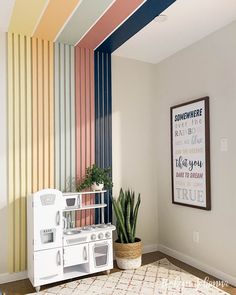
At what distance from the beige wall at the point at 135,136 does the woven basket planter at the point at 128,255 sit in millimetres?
610

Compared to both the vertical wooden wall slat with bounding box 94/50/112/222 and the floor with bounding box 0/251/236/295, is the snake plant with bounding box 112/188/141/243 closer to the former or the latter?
the vertical wooden wall slat with bounding box 94/50/112/222

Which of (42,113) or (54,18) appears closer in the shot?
(54,18)

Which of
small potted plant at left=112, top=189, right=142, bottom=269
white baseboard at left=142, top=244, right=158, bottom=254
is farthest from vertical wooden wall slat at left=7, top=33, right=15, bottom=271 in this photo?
white baseboard at left=142, top=244, right=158, bottom=254

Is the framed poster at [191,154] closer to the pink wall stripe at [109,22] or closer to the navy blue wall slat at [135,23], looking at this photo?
the navy blue wall slat at [135,23]

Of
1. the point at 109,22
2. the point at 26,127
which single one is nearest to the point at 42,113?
the point at 26,127

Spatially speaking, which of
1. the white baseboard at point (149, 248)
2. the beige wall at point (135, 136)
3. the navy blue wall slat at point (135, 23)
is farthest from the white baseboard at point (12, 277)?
the navy blue wall slat at point (135, 23)

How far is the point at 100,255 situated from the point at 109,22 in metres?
2.55

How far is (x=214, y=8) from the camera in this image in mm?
2797

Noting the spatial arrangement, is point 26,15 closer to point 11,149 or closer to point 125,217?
point 11,149

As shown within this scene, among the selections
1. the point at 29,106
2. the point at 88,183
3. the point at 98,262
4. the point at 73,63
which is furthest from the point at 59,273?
the point at 73,63

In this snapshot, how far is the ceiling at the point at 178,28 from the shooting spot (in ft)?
9.10

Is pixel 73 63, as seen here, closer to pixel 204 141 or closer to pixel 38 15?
pixel 38 15

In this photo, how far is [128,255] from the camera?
3.41 metres

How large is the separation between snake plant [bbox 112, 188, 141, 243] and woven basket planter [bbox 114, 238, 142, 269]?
4.0 inches
